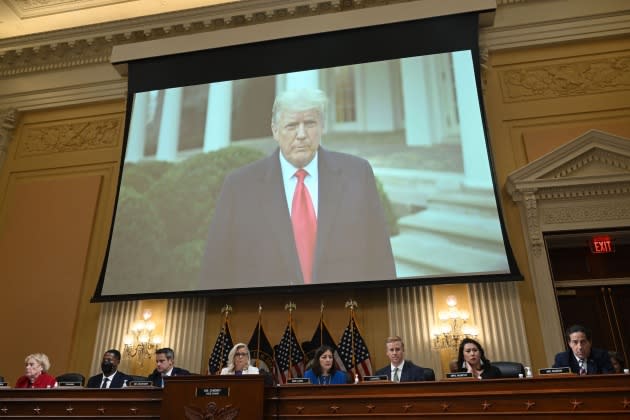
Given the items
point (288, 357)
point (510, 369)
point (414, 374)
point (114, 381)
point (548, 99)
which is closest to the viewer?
point (414, 374)

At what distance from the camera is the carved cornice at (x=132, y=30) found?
28.6 feet

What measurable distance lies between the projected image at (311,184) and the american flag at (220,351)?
61cm

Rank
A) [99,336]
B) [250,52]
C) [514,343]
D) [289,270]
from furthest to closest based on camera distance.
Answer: [250,52] → [99,336] → [289,270] → [514,343]

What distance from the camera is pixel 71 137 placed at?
9.16 metres

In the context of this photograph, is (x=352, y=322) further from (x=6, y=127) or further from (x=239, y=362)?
(x=6, y=127)

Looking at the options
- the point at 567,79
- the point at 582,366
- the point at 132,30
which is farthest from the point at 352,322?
the point at 132,30

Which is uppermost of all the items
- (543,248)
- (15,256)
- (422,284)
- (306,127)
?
(306,127)

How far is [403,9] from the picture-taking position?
7.64 metres

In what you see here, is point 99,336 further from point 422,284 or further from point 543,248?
point 543,248

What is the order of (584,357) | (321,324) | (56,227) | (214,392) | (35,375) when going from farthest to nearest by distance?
1. (56,227)
2. (321,324)
3. (35,375)
4. (584,357)
5. (214,392)

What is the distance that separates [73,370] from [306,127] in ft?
15.6

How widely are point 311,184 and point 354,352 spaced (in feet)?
7.51

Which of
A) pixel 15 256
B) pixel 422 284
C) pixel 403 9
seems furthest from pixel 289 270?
pixel 15 256

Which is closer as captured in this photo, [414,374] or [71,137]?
[414,374]
